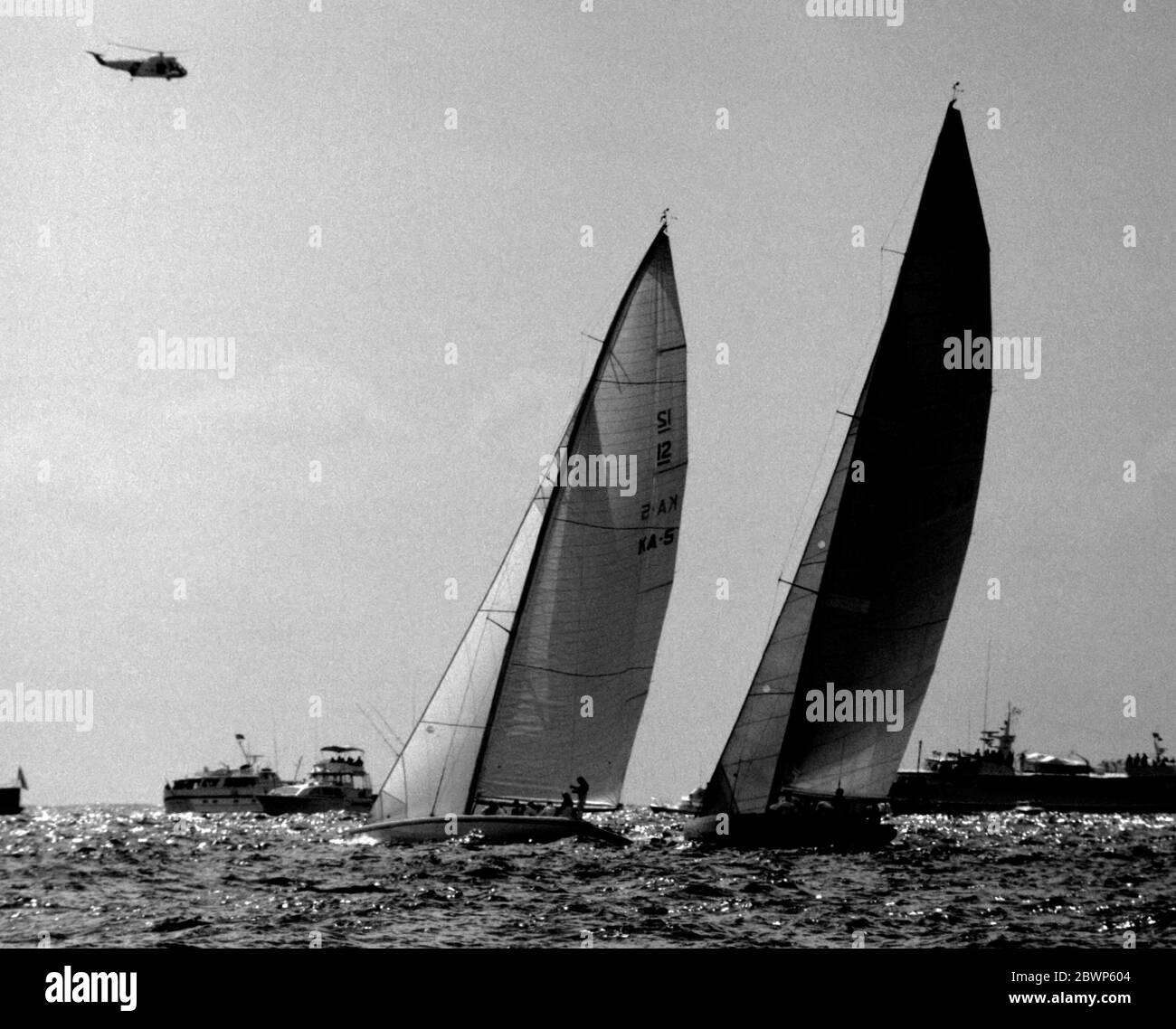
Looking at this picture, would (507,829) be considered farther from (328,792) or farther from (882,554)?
(328,792)

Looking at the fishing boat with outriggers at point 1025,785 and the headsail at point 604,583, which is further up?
the headsail at point 604,583

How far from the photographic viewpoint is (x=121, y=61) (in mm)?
66750

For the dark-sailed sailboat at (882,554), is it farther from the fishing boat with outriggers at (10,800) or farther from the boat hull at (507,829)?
the fishing boat with outriggers at (10,800)

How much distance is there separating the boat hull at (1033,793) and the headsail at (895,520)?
307 ft

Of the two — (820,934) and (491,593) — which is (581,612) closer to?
(491,593)

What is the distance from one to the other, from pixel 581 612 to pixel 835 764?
8.49 metres

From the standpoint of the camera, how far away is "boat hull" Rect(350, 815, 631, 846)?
44.7 metres

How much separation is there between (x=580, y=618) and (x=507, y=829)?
6422mm

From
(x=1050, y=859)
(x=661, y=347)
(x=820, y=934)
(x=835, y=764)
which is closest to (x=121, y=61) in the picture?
(x=661, y=347)

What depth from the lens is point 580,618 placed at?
1877 inches

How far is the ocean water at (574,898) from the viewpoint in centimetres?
2592

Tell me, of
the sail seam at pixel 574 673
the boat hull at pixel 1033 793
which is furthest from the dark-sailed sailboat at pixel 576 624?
the boat hull at pixel 1033 793

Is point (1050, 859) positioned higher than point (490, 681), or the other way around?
point (490, 681)

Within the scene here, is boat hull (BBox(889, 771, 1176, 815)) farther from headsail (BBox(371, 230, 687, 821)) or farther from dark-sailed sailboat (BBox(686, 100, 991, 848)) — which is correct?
headsail (BBox(371, 230, 687, 821))
